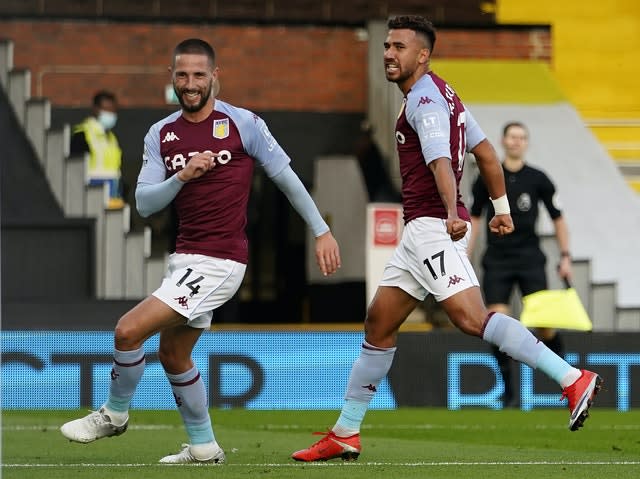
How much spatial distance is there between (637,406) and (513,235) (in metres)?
2.14

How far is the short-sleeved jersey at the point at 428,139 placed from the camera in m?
7.75

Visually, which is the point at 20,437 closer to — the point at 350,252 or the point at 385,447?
the point at 385,447

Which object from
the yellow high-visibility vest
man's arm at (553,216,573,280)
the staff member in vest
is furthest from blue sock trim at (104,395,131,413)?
the yellow high-visibility vest

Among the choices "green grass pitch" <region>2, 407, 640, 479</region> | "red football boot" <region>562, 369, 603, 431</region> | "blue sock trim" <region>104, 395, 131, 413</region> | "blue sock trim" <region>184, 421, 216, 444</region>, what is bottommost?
"green grass pitch" <region>2, 407, 640, 479</region>

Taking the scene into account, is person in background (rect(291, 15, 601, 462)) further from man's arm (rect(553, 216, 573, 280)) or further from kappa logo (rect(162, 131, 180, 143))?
man's arm (rect(553, 216, 573, 280))

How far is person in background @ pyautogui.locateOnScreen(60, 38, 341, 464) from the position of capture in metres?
7.75

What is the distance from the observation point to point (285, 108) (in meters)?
18.9

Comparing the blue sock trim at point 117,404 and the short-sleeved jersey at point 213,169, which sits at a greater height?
the short-sleeved jersey at point 213,169

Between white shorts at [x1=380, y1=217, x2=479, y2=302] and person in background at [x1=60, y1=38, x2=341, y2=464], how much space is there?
36cm

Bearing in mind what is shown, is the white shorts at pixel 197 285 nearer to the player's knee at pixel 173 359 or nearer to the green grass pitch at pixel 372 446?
the player's knee at pixel 173 359

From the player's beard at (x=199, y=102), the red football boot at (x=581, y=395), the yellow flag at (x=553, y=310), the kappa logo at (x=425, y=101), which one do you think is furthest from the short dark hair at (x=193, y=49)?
the yellow flag at (x=553, y=310)

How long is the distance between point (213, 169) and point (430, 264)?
3.65 ft

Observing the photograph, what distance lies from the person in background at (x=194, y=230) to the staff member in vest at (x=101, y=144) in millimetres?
8727

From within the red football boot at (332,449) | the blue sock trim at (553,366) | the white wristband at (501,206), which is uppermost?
the white wristband at (501,206)
